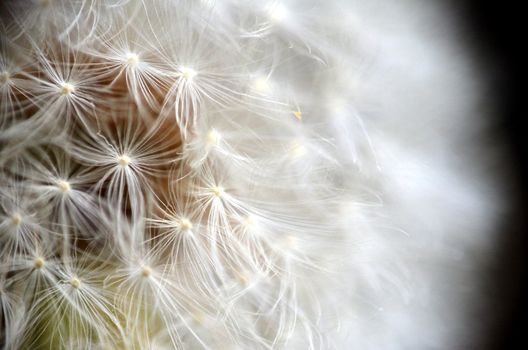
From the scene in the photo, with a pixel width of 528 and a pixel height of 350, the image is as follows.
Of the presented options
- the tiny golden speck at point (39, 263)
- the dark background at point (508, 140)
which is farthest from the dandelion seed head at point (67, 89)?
the dark background at point (508, 140)

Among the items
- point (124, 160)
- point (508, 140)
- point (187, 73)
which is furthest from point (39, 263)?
point (508, 140)

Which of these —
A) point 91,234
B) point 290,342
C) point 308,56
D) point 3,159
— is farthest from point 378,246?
point 3,159

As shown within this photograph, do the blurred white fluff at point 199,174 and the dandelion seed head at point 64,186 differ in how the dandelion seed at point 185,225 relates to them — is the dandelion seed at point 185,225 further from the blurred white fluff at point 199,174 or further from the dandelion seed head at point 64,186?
the dandelion seed head at point 64,186

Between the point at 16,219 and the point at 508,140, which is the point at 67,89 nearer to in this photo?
the point at 16,219

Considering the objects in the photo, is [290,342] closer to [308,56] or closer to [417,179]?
[417,179]

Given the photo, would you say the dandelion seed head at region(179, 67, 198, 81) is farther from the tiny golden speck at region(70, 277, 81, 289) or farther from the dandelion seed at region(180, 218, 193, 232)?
the tiny golden speck at region(70, 277, 81, 289)

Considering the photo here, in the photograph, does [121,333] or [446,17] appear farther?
[446,17]
